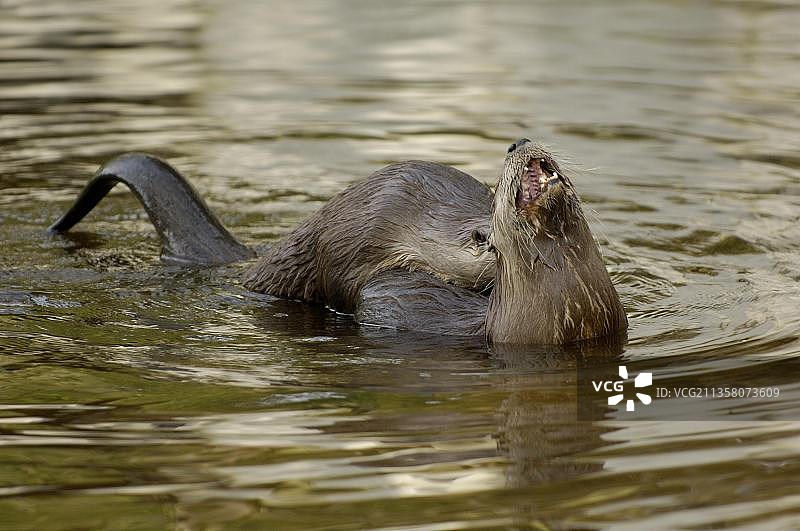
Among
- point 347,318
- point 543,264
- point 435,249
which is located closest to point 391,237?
point 435,249

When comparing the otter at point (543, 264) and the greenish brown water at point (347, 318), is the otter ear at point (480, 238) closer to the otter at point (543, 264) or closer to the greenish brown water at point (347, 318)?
the otter at point (543, 264)

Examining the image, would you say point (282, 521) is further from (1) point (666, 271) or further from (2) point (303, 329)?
(1) point (666, 271)

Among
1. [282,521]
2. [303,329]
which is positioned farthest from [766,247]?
[282,521]

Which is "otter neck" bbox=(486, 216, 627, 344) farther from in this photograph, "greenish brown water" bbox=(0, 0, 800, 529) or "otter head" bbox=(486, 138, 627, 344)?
"greenish brown water" bbox=(0, 0, 800, 529)

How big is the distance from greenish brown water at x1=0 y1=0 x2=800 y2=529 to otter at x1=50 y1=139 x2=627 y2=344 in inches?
5.3

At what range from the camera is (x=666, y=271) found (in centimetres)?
607

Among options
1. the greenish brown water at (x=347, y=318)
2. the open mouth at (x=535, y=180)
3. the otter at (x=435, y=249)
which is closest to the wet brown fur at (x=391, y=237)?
the otter at (x=435, y=249)

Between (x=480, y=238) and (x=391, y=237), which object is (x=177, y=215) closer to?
(x=391, y=237)

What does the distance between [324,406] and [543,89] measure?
262 inches

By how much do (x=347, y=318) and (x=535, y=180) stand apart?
50.1 inches

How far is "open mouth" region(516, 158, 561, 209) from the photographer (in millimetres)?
4625

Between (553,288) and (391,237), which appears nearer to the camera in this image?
(553,288)

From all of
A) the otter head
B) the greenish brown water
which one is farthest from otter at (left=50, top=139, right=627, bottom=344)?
the greenish brown water

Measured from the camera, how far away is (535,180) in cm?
465
